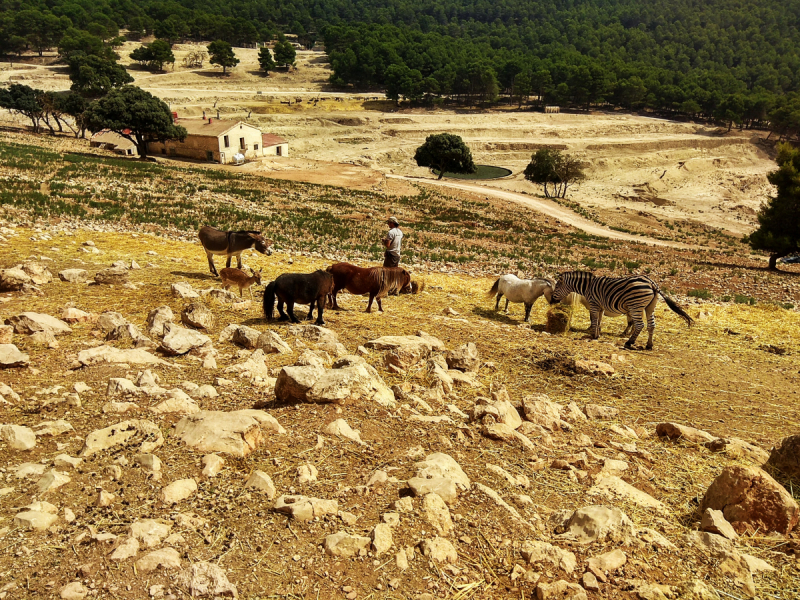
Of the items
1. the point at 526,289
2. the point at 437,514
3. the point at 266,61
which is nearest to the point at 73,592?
the point at 437,514

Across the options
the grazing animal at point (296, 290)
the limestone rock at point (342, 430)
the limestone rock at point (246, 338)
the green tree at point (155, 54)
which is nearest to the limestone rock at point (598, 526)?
the limestone rock at point (342, 430)

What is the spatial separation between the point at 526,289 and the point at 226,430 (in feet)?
34.3

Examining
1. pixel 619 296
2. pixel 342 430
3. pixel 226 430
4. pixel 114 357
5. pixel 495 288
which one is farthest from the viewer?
pixel 495 288

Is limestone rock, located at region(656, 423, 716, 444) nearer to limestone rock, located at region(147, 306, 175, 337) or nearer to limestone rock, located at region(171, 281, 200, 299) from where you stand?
limestone rock, located at region(147, 306, 175, 337)

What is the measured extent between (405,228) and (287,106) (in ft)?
259

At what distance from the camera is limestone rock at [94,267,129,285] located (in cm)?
1369

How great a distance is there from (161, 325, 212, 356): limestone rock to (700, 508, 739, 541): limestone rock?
7.88 metres

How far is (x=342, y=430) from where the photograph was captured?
7.49 meters

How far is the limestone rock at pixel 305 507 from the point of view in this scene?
19.3 feet

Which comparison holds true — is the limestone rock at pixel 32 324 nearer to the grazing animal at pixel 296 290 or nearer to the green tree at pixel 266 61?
the grazing animal at pixel 296 290

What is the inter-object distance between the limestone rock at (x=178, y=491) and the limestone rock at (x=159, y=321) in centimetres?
482

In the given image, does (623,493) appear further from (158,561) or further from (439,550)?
(158,561)

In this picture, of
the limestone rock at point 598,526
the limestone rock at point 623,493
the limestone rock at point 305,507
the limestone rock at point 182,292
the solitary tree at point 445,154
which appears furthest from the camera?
the solitary tree at point 445,154

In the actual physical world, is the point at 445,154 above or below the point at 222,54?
below
